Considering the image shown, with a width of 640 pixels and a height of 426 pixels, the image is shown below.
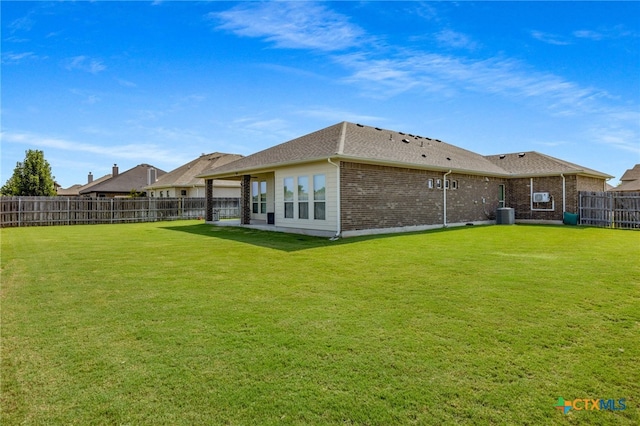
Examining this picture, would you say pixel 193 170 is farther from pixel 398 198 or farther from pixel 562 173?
pixel 562 173

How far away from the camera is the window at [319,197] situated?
13516 millimetres

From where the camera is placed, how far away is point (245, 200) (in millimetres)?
18500

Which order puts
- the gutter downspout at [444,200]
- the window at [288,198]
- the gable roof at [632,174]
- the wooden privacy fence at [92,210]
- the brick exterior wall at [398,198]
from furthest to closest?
1. the gable roof at [632,174]
2. the wooden privacy fence at [92,210]
3. the gutter downspout at [444,200]
4. the window at [288,198]
5. the brick exterior wall at [398,198]

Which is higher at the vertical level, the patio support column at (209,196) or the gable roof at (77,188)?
the gable roof at (77,188)

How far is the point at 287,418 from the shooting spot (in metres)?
2.43

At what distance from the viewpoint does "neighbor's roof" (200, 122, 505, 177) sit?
44.7 ft

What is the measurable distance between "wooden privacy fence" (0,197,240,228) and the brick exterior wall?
53.5 feet

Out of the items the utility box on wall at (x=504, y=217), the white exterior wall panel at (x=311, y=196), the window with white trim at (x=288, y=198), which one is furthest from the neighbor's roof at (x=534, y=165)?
the window with white trim at (x=288, y=198)

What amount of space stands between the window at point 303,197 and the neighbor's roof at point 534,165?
14.3 metres

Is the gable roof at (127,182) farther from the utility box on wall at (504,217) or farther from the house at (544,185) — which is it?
the house at (544,185)

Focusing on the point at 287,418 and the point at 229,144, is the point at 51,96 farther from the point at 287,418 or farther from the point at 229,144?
the point at 229,144

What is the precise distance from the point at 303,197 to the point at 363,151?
307cm

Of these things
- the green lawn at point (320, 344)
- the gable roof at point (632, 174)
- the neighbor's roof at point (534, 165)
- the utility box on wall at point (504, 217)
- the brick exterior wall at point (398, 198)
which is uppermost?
the gable roof at point (632, 174)

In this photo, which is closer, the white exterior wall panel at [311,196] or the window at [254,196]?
the white exterior wall panel at [311,196]
